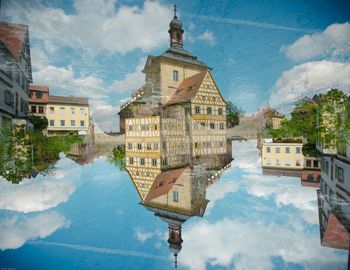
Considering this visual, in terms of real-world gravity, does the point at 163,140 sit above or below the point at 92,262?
above

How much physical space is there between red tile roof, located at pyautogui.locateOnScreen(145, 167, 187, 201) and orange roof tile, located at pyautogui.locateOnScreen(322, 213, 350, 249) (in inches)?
107

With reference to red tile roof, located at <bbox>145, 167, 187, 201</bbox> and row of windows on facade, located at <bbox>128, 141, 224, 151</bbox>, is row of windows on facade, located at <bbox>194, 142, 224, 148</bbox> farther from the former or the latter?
red tile roof, located at <bbox>145, 167, 187, 201</bbox>

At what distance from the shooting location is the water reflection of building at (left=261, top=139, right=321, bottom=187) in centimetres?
504

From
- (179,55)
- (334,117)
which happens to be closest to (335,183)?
(334,117)

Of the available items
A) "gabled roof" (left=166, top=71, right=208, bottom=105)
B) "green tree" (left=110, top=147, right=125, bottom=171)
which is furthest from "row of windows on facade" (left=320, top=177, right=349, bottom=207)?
"gabled roof" (left=166, top=71, right=208, bottom=105)

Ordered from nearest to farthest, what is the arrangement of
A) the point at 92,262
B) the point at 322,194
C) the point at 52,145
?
1. the point at 92,262
2. the point at 322,194
3. the point at 52,145

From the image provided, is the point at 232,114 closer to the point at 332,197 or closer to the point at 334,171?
the point at 334,171

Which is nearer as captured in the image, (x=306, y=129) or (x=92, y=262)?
(x=92, y=262)

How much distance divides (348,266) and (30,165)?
7.29m

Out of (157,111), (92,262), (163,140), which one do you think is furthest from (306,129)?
(92,262)

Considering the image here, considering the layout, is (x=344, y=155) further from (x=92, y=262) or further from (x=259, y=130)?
(x=92, y=262)

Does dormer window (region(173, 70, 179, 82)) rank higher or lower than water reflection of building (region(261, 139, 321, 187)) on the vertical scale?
higher

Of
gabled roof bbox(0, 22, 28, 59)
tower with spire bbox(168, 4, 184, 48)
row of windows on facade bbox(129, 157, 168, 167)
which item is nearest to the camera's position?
gabled roof bbox(0, 22, 28, 59)

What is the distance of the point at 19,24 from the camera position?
Answer: 5.41 meters
